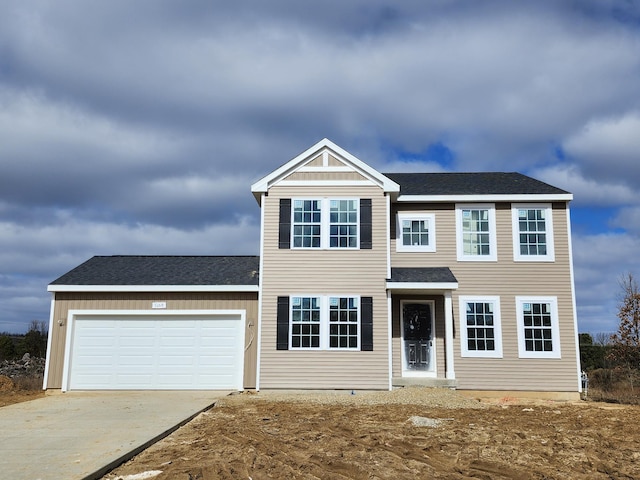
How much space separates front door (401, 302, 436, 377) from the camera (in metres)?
15.3

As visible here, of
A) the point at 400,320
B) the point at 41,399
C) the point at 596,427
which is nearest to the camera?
the point at 596,427

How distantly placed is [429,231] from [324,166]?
12.1ft

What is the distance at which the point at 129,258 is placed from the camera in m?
17.8

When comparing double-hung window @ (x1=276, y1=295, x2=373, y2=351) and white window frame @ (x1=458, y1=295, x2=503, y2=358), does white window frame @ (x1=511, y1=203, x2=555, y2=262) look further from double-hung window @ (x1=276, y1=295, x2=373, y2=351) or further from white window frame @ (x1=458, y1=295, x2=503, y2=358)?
double-hung window @ (x1=276, y1=295, x2=373, y2=351)

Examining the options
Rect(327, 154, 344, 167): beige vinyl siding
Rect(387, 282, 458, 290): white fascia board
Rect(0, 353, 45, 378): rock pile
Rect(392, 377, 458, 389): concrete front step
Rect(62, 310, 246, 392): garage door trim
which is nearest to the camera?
Rect(392, 377, 458, 389): concrete front step

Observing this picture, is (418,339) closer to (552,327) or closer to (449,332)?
(449,332)

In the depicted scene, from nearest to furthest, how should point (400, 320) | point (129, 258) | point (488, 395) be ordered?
point (488, 395)
point (400, 320)
point (129, 258)

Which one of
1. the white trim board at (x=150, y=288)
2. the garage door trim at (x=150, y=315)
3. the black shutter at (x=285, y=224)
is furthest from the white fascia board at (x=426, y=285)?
the garage door trim at (x=150, y=315)

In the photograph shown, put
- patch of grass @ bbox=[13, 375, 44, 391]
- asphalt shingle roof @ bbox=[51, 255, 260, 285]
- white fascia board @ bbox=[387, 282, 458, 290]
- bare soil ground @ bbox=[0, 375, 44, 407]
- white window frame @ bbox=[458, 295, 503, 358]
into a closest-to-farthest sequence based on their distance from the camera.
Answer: bare soil ground @ bbox=[0, 375, 44, 407], white fascia board @ bbox=[387, 282, 458, 290], white window frame @ bbox=[458, 295, 503, 358], asphalt shingle roof @ bbox=[51, 255, 260, 285], patch of grass @ bbox=[13, 375, 44, 391]

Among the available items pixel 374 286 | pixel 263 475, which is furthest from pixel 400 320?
pixel 263 475

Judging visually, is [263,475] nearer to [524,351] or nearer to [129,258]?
[524,351]

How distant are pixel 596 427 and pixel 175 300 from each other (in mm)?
10867

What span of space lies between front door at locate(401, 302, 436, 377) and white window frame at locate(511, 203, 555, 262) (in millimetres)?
2936

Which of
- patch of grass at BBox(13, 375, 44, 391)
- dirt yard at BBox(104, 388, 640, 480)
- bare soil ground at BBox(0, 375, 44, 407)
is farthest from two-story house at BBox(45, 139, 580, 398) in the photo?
dirt yard at BBox(104, 388, 640, 480)
